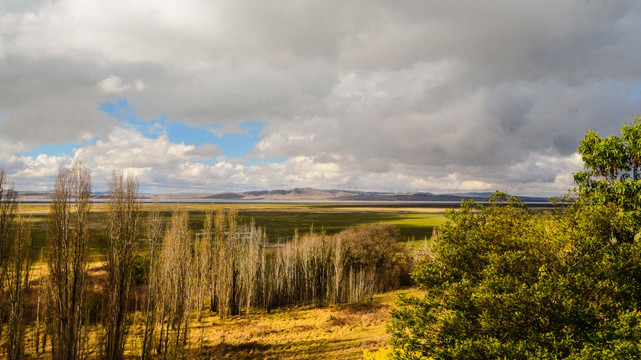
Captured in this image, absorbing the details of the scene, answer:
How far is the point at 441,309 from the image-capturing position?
45.6 ft

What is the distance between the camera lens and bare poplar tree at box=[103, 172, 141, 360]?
17812 mm

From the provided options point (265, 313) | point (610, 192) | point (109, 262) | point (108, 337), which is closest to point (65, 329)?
point (108, 337)

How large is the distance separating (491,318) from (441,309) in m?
2.89

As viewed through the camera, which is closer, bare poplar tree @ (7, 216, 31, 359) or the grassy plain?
bare poplar tree @ (7, 216, 31, 359)

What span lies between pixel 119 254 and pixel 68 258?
2449mm

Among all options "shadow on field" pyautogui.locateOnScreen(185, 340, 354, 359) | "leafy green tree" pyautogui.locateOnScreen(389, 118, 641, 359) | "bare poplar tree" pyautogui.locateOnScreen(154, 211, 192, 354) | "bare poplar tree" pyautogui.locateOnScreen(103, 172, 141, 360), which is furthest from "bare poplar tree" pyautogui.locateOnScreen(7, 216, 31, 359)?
"leafy green tree" pyautogui.locateOnScreen(389, 118, 641, 359)

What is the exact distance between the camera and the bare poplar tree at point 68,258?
627 inches

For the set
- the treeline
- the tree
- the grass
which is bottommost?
the grass

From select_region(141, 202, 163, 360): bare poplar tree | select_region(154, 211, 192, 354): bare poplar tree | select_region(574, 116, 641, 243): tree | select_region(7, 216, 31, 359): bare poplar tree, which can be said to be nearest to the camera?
select_region(574, 116, 641, 243): tree

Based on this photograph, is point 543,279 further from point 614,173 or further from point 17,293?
point 17,293

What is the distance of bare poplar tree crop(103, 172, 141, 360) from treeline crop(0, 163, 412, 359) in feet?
0.19

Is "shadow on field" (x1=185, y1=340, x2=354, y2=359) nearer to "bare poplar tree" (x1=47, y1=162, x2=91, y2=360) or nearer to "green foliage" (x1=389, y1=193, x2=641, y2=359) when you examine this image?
"bare poplar tree" (x1=47, y1=162, x2=91, y2=360)

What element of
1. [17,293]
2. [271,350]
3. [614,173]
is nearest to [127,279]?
[17,293]

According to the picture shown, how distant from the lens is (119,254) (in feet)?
58.9
